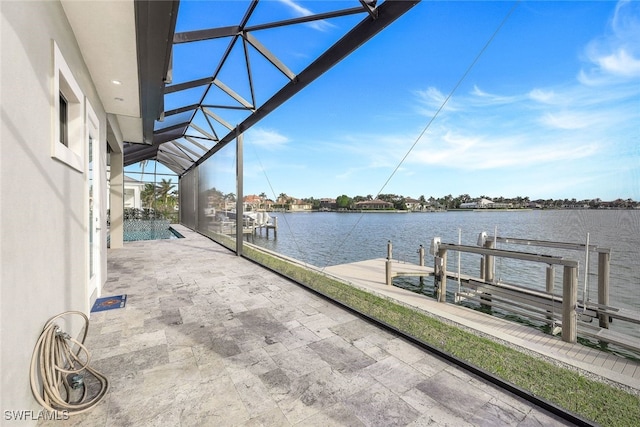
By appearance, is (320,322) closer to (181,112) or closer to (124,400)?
(124,400)

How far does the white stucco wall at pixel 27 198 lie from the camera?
1203 millimetres

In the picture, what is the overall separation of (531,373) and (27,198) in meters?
3.37

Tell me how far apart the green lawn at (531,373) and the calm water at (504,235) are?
4.18 ft

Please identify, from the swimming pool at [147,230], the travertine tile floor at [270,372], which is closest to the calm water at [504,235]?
the travertine tile floor at [270,372]

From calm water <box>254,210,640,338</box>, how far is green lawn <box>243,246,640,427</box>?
127 centimetres

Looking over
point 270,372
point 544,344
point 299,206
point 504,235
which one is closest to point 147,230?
point 299,206

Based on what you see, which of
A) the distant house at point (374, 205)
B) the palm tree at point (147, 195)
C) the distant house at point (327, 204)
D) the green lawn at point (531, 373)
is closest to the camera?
the green lawn at point (531, 373)

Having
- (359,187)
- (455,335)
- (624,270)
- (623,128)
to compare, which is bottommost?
(455,335)

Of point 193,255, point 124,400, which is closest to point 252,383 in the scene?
point 124,400

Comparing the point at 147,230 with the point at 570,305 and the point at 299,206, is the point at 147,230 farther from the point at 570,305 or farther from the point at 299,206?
the point at 570,305

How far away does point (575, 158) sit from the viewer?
2502 millimetres

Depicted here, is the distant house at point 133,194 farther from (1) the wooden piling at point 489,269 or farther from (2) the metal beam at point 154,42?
(1) the wooden piling at point 489,269

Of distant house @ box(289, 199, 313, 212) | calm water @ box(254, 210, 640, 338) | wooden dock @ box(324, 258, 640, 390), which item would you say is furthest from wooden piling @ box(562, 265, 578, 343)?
distant house @ box(289, 199, 313, 212)

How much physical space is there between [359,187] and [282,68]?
6.78ft
